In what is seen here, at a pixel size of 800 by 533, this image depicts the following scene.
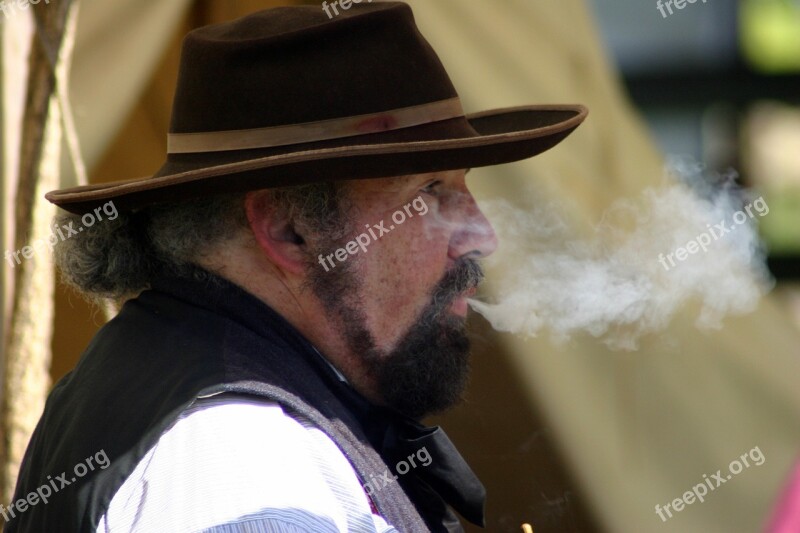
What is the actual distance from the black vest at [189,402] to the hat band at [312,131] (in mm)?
263

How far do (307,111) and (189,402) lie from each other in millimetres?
587

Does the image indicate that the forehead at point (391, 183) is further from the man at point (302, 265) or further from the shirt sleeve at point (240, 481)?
the shirt sleeve at point (240, 481)

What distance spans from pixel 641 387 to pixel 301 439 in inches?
Answer: 63.8

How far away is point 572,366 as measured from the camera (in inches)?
111

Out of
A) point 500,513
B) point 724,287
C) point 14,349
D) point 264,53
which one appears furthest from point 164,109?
point 724,287

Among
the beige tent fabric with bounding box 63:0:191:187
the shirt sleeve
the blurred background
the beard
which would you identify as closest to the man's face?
the beard

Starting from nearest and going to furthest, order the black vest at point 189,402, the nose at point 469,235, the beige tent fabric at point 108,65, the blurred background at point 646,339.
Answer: the black vest at point 189,402 < the nose at point 469,235 < the blurred background at point 646,339 < the beige tent fabric at point 108,65

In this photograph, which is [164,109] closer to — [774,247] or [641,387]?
[641,387]

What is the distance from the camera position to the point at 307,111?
171cm

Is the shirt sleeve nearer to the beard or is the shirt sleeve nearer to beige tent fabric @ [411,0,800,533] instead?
the beard

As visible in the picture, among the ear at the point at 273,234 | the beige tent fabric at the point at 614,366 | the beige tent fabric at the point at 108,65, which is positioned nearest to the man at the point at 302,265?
the ear at the point at 273,234

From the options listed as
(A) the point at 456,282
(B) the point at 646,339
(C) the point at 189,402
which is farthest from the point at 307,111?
(B) the point at 646,339

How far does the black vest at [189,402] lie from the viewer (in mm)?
1438

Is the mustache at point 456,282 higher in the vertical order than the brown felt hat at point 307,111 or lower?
lower
